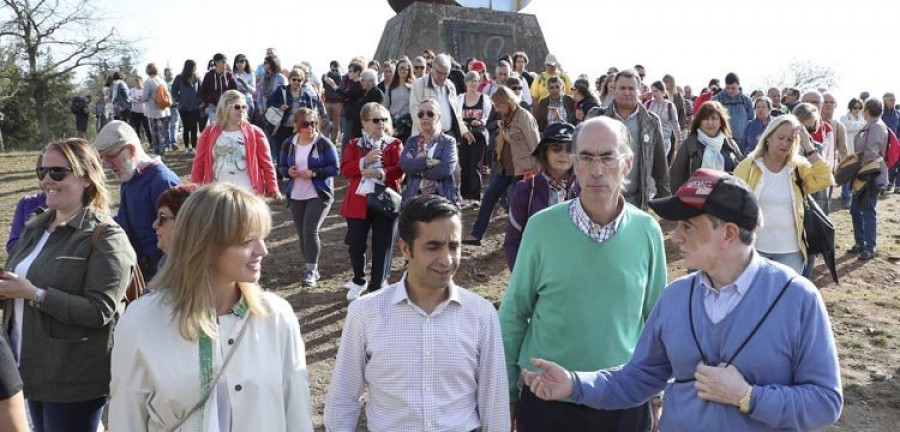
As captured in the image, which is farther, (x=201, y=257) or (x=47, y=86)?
(x=47, y=86)

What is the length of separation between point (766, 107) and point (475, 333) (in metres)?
9.52

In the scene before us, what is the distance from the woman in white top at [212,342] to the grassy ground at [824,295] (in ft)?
8.70

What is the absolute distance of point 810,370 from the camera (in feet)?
7.37

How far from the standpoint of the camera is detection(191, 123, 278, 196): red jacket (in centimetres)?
718

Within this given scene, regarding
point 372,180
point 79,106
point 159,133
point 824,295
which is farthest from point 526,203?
point 79,106

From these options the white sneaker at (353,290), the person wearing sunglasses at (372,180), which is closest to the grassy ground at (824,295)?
the white sneaker at (353,290)

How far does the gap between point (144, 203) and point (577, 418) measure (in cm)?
312

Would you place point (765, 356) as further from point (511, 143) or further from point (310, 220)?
point (511, 143)

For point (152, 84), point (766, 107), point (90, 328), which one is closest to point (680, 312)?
point (90, 328)

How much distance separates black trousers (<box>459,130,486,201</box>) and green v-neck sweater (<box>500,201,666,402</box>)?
7670 millimetres

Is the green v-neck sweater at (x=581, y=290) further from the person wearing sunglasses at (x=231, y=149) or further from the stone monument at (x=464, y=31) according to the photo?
the stone monument at (x=464, y=31)

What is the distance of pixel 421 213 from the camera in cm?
282

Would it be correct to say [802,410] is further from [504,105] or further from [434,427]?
[504,105]

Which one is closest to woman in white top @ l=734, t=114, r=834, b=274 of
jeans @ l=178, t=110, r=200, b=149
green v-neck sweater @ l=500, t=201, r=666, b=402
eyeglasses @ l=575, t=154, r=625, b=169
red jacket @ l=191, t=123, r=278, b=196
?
green v-neck sweater @ l=500, t=201, r=666, b=402
